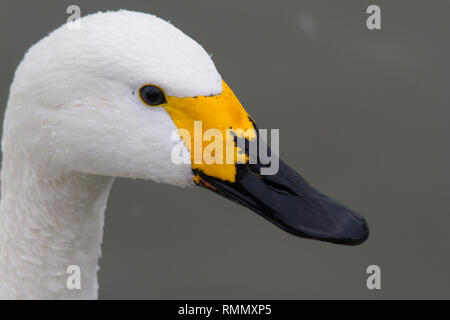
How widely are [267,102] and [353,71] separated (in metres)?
0.90

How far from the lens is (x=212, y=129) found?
2754 mm

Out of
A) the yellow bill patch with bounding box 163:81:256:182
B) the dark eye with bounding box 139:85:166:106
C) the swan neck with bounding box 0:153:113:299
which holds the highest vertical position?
the dark eye with bounding box 139:85:166:106

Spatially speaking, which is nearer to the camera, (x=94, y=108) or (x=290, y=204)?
(x=94, y=108)

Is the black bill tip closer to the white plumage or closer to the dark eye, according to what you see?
the white plumage

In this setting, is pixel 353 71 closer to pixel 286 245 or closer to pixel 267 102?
pixel 267 102

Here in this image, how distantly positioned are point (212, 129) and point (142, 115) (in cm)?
29

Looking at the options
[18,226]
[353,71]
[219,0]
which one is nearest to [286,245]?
[353,71]

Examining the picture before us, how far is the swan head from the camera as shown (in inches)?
104

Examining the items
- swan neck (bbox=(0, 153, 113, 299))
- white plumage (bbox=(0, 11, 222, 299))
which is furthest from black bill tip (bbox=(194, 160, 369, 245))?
swan neck (bbox=(0, 153, 113, 299))

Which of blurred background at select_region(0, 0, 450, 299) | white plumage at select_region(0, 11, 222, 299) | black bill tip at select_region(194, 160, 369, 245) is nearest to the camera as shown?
white plumage at select_region(0, 11, 222, 299)

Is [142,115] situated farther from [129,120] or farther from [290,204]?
[290,204]

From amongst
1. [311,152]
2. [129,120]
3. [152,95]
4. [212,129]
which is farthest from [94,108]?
[311,152]

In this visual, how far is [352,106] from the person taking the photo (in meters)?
6.29

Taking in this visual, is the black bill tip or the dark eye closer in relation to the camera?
the dark eye
